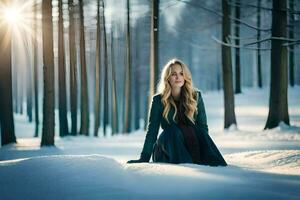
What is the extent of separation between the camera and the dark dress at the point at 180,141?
545 cm

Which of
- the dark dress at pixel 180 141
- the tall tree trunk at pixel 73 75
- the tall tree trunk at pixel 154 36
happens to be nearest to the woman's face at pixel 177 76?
the dark dress at pixel 180 141

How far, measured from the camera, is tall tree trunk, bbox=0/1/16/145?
13188 mm

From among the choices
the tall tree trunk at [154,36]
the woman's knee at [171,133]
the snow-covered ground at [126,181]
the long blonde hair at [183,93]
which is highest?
the tall tree trunk at [154,36]

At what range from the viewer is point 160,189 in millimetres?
3473

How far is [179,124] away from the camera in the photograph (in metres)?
5.64

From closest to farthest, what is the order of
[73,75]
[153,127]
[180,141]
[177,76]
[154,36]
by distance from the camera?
[180,141] → [177,76] → [153,127] → [154,36] → [73,75]

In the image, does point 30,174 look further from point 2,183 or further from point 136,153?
point 136,153

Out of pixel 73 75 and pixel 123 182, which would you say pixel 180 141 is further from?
pixel 73 75

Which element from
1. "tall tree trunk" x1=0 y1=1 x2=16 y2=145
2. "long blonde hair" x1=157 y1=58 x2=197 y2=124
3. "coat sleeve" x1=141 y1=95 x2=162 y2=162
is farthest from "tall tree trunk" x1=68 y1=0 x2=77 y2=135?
"long blonde hair" x1=157 y1=58 x2=197 y2=124

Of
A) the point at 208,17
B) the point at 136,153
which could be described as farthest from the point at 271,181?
the point at 208,17

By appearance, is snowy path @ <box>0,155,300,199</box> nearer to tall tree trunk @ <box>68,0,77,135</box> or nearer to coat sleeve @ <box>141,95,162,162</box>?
coat sleeve @ <box>141,95,162,162</box>

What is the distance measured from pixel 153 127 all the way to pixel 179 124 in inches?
15.5

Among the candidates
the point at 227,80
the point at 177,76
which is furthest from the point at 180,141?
the point at 227,80

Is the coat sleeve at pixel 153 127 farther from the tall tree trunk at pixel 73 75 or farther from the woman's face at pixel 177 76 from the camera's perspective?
the tall tree trunk at pixel 73 75
